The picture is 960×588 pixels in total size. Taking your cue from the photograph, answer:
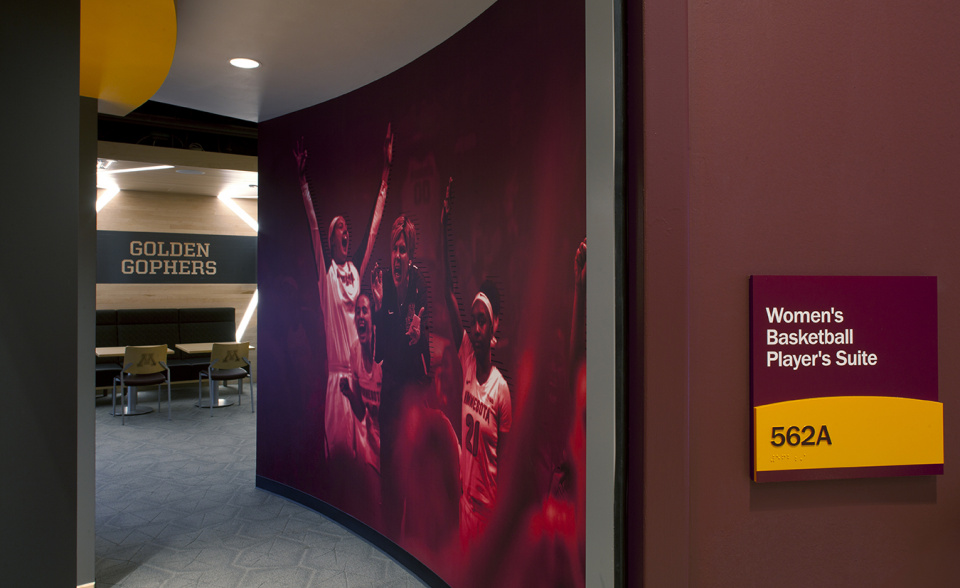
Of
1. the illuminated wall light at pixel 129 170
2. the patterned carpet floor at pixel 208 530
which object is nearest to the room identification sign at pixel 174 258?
the illuminated wall light at pixel 129 170

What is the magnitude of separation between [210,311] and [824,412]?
31.2ft

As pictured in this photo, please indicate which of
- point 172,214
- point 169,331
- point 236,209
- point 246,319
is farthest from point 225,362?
point 236,209

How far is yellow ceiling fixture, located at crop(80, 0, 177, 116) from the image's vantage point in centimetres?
240

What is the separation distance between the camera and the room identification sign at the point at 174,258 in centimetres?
841

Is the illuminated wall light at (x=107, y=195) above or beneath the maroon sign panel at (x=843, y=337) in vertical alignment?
above

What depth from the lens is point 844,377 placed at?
2.87 feet

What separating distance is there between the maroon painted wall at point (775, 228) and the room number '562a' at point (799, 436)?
0.04 metres

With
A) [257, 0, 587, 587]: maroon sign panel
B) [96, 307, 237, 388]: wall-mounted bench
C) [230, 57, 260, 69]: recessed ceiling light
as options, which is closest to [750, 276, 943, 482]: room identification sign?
[257, 0, 587, 587]: maroon sign panel

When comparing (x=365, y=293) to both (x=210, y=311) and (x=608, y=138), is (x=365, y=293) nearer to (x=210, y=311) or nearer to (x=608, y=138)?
(x=608, y=138)

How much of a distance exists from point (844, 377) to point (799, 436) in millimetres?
114

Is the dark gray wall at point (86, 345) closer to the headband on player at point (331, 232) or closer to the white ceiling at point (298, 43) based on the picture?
the white ceiling at point (298, 43)

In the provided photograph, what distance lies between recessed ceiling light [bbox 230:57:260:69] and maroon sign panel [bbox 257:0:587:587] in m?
0.63

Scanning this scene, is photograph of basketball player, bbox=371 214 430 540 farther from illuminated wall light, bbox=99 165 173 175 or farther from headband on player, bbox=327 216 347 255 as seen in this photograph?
illuminated wall light, bbox=99 165 173 175

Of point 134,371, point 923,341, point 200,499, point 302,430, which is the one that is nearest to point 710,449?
point 923,341
